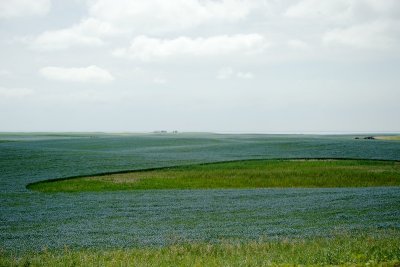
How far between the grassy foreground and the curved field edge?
19.3 meters

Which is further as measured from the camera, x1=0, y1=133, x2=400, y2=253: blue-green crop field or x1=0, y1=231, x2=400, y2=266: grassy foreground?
x1=0, y1=133, x2=400, y2=253: blue-green crop field

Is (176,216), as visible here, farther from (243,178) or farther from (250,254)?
(243,178)

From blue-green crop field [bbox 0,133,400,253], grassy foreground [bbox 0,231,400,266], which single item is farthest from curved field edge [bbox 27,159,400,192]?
grassy foreground [bbox 0,231,400,266]

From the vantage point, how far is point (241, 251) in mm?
13711

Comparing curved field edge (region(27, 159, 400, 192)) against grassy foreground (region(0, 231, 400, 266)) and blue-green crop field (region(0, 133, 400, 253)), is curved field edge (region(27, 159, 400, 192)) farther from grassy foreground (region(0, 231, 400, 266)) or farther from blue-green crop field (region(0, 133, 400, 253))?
grassy foreground (region(0, 231, 400, 266))

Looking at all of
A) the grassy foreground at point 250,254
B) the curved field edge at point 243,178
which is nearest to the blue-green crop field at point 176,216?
the grassy foreground at point 250,254

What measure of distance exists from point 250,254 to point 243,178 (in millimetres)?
24866

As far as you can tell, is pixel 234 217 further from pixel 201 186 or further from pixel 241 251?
pixel 201 186

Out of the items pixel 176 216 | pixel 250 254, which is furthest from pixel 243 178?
pixel 250 254

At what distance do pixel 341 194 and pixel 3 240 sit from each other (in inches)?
754

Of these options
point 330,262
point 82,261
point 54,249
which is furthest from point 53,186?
point 330,262

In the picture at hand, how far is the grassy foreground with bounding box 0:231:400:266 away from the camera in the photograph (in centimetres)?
1144

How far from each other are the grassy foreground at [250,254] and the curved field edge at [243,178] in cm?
1931

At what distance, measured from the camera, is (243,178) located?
125ft
